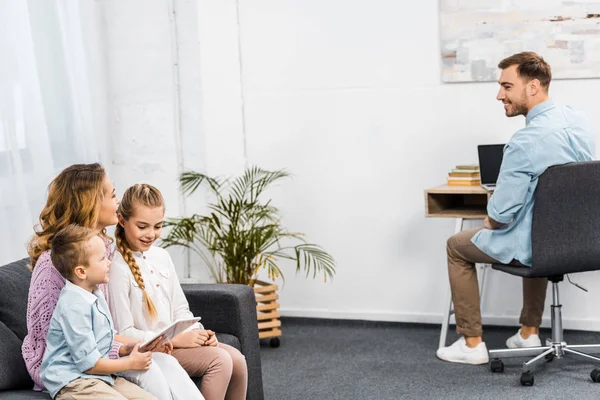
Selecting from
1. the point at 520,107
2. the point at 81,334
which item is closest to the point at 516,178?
the point at 520,107

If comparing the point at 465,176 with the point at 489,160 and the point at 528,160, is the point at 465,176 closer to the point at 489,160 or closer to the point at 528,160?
the point at 489,160

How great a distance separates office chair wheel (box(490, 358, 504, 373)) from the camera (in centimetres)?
393

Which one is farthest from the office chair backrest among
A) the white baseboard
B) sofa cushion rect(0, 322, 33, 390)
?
sofa cushion rect(0, 322, 33, 390)

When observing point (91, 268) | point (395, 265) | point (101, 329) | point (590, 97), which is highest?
point (590, 97)

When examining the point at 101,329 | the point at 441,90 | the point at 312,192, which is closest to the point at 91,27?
the point at 312,192

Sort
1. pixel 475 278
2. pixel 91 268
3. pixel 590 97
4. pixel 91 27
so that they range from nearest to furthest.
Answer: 1. pixel 91 268
2. pixel 475 278
3. pixel 590 97
4. pixel 91 27

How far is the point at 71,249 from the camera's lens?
2590 millimetres

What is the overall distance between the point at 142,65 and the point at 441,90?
5.29 feet

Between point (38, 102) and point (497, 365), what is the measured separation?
2.38 meters

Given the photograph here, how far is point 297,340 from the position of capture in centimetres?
470

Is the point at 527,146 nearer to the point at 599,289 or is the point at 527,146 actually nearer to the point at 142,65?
the point at 599,289

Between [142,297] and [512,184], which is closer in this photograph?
[142,297]

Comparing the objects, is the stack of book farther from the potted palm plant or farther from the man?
the potted palm plant

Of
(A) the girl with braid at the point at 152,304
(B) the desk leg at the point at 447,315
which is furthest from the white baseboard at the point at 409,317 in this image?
(A) the girl with braid at the point at 152,304
